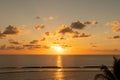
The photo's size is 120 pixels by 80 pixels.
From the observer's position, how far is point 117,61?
2398 centimetres

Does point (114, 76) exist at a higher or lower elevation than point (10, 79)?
higher

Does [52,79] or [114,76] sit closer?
[114,76]

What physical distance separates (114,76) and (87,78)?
201ft

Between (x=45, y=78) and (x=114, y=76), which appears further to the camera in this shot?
(x=45, y=78)

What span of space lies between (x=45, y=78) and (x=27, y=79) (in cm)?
535

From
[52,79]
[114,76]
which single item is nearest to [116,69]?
[114,76]

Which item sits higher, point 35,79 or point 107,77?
point 107,77

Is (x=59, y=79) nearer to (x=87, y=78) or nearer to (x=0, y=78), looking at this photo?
(x=87, y=78)

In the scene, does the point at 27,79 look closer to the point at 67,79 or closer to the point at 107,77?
the point at 67,79

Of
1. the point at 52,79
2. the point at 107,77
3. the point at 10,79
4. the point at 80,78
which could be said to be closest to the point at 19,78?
the point at 10,79

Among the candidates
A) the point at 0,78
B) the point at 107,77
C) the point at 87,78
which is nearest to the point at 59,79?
the point at 87,78

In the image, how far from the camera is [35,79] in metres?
84.1

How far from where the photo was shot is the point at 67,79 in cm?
8294

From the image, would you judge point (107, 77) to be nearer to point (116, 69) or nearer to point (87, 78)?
point (116, 69)
